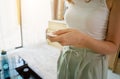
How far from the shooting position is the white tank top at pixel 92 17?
49 cm

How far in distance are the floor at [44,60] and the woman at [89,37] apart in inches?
17.9

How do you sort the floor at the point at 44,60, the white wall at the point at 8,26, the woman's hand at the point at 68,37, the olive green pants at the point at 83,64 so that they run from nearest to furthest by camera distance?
the woman's hand at the point at 68,37, the olive green pants at the point at 83,64, the floor at the point at 44,60, the white wall at the point at 8,26

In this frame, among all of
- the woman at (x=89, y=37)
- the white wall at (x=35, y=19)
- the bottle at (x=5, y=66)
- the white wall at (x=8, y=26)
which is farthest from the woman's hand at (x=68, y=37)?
the white wall at (x=8, y=26)

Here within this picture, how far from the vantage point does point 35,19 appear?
1743 millimetres

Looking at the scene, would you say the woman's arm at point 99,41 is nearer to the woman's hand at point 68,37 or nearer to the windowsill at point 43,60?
the woman's hand at point 68,37

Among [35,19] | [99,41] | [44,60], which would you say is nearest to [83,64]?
[99,41]

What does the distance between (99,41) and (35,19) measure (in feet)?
4.53

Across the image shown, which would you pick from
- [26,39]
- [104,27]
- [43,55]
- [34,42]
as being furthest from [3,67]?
[104,27]

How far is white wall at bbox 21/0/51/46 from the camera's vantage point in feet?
5.26

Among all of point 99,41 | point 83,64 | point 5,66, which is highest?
point 99,41

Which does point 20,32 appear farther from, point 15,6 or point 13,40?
point 15,6

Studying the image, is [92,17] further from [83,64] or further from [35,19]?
[35,19]

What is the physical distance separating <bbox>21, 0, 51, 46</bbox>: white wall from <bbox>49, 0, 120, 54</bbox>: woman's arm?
1145 millimetres

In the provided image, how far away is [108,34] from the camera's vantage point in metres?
0.49
